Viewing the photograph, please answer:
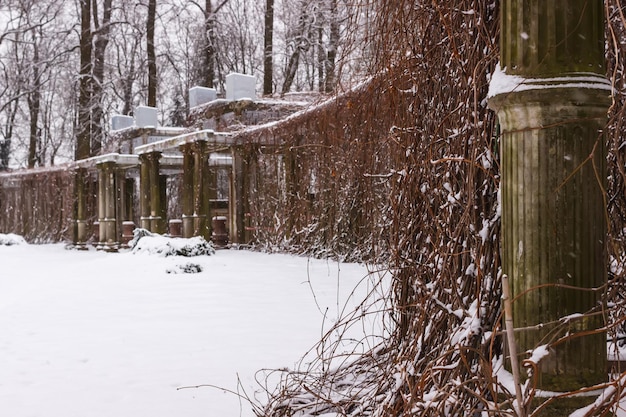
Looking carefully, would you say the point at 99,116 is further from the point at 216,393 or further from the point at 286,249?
the point at 216,393

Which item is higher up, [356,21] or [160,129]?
[160,129]

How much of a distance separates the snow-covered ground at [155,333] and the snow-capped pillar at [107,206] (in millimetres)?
5343

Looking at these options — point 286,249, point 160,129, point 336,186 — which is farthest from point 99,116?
point 336,186

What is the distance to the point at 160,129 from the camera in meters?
18.7

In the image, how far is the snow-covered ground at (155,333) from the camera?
10.8 feet

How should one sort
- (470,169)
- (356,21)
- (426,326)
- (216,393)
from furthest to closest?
(216,393)
(356,21)
(426,326)
(470,169)

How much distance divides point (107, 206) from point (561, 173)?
45.9 ft

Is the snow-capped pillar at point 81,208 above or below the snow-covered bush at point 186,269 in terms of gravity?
above

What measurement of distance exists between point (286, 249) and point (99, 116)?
15240 mm

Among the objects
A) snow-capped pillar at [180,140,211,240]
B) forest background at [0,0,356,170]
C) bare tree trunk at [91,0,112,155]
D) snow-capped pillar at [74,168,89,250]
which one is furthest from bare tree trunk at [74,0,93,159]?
snow-capped pillar at [180,140,211,240]

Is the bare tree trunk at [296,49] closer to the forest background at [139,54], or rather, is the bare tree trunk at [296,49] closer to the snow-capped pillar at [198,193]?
the forest background at [139,54]

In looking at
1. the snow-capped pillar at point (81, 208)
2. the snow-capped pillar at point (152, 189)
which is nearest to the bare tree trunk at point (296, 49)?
the snow-capped pillar at point (81, 208)

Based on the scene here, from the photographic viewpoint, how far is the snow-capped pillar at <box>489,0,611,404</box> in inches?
61.5

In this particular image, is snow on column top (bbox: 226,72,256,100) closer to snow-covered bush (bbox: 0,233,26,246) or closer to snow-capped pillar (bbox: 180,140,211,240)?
snow-capped pillar (bbox: 180,140,211,240)
